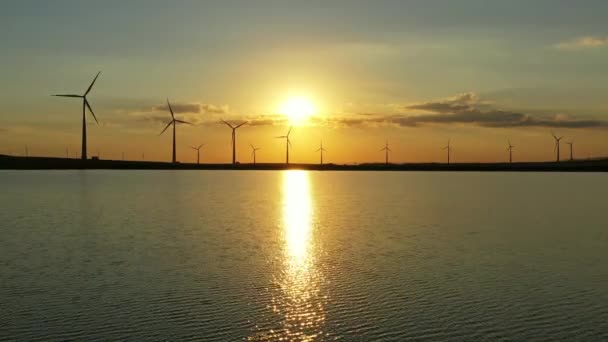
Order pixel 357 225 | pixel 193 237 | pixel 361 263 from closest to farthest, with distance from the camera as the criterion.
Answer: pixel 361 263 < pixel 193 237 < pixel 357 225

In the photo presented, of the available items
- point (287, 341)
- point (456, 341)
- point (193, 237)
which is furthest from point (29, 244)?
point (456, 341)

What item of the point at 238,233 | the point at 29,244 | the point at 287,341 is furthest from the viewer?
the point at 238,233

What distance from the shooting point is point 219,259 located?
2953 centimetres

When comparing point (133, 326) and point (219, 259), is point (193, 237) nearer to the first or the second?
point (219, 259)

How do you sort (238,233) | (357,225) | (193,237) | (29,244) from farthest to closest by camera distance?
(357,225) → (238,233) → (193,237) → (29,244)

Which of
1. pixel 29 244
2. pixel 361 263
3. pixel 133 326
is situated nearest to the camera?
pixel 133 326

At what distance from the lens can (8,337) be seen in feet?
52.5

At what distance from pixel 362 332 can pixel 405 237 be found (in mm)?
23016

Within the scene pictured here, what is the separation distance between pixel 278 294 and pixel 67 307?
6.68 meters

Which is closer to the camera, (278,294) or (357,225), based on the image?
(278,294)

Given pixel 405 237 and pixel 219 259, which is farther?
pixel 405 237

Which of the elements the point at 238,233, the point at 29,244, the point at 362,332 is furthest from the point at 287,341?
the point at 238,233

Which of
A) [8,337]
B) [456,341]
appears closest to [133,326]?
[8,337]

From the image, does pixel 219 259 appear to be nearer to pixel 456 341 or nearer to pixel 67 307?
pixel 67 307
